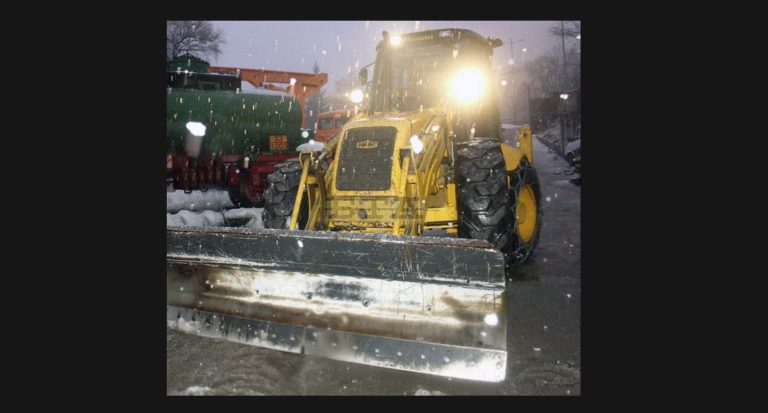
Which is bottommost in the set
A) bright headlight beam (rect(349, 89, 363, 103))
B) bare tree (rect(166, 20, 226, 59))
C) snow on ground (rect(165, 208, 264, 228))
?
snow on ground (rect(165, 208, 264, 228))

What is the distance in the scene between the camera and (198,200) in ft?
32.3

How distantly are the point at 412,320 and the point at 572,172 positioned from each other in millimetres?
13432

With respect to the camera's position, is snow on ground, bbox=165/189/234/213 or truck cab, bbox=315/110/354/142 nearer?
snow on ground, bbox=165/189/234/213

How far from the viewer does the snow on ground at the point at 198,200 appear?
30.7 feet

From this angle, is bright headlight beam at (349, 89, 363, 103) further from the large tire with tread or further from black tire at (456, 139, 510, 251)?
black tire at (456, 139, 510, 251)

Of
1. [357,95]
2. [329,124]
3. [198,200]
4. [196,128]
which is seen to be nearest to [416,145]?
[357,95]

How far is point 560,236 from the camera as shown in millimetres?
8266

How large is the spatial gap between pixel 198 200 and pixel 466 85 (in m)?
6.28

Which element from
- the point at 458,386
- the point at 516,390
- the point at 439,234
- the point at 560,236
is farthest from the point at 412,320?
the point at 560,236

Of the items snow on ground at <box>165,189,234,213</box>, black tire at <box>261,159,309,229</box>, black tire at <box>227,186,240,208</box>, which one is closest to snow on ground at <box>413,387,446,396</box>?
black tire at <box>261,159,309,229</box>

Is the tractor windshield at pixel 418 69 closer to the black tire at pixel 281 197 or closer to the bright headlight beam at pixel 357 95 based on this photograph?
the bright headlight beam at pixel 357 95

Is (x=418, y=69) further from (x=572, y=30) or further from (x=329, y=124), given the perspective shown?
(x=329, y=124)

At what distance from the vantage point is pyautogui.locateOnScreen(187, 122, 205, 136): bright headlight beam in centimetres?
1018

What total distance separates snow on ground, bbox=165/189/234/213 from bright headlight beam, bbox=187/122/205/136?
3.97 ft
